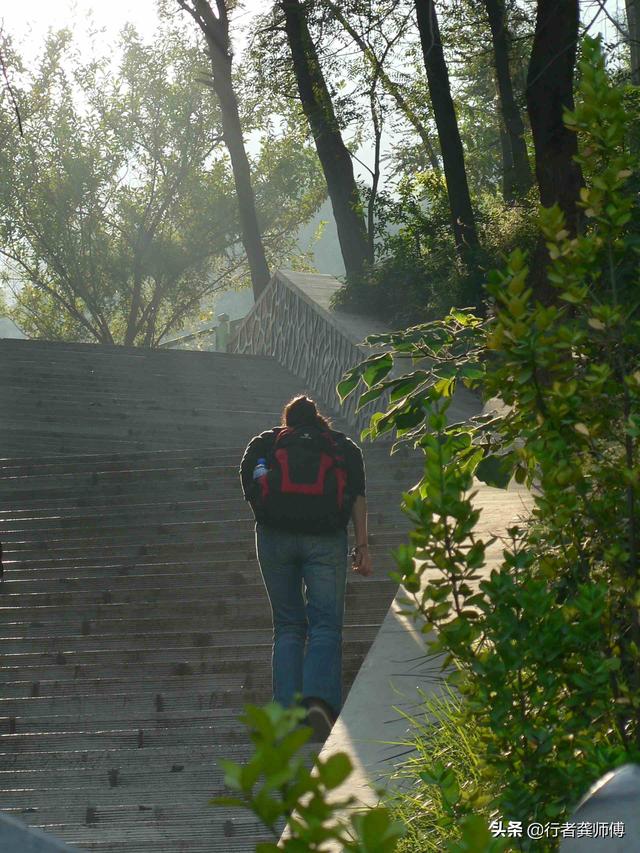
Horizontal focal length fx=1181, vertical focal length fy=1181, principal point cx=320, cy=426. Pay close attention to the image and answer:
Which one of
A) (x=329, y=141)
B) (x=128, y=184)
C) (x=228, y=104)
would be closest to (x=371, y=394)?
(x=329, y=141)

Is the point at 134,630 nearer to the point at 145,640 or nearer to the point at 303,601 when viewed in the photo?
the point at 145,640

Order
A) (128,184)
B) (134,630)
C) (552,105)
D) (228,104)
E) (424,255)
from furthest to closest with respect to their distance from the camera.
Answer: (128,184) → (228,104) → (424,255) → (134,630) → (552,105)

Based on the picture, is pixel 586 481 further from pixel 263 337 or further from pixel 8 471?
pixel 263 337

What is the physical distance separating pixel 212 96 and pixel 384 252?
19904 mm

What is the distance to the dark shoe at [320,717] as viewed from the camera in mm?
5215

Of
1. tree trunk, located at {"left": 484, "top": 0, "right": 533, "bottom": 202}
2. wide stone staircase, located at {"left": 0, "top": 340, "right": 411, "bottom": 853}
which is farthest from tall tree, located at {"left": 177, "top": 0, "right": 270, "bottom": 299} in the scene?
wide stone staircase, located at {"left": 0, "top": 340, "right": 411, "bottom": 853}

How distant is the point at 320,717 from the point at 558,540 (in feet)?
8.13

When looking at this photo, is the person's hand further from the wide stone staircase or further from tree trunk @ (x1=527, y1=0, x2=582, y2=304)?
tree trunk @ (x1=527, y1=0, x2=582, y2=304)

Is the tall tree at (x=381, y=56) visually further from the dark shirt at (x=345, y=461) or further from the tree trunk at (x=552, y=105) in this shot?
the dark shirt at (x=345, y=461)

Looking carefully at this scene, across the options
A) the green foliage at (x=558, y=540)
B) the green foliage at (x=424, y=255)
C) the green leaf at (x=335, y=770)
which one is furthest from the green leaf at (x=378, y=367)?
the green foliage at (x=424, y=255)

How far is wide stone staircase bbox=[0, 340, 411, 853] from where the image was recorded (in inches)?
200

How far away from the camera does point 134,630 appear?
24.3 ft

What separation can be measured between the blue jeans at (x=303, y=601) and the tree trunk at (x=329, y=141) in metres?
10.7

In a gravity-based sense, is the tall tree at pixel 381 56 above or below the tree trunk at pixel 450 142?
above
